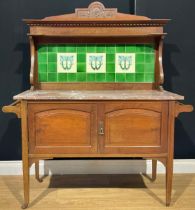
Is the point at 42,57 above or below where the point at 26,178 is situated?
above

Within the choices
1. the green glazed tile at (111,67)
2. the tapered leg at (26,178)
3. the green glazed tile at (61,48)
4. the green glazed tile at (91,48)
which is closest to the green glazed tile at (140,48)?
the green glazed tile at (111,67)

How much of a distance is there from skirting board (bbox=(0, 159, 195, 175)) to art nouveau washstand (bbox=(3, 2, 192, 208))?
6.9 inches

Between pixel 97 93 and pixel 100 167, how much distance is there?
84cm

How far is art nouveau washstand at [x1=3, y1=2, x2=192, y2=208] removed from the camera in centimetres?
200

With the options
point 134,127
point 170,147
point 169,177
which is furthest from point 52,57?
point 169,177

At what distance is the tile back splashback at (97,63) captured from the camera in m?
2.47

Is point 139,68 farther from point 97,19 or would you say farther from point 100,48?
point 97,19

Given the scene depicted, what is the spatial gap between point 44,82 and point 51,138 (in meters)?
0.61

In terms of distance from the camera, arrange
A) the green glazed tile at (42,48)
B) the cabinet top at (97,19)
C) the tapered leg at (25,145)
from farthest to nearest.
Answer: the green glazed tile at (42,48), the cabinet top at (97,19), the tapered leg at (25,145)

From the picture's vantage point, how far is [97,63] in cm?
248

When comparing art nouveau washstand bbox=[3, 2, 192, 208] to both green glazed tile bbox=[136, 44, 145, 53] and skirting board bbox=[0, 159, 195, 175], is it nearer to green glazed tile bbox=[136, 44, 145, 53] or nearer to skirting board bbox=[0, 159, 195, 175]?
green glazed tile bbox=[136, 44, 145, 53]

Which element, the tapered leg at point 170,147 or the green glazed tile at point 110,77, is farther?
the green glazed tile at point 110,77

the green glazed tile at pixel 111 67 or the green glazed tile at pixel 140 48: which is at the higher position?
the green glazed tile at pixel 140 48

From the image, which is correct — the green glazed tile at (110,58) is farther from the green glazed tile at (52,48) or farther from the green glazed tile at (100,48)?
the green glazed tile at (52,48)
